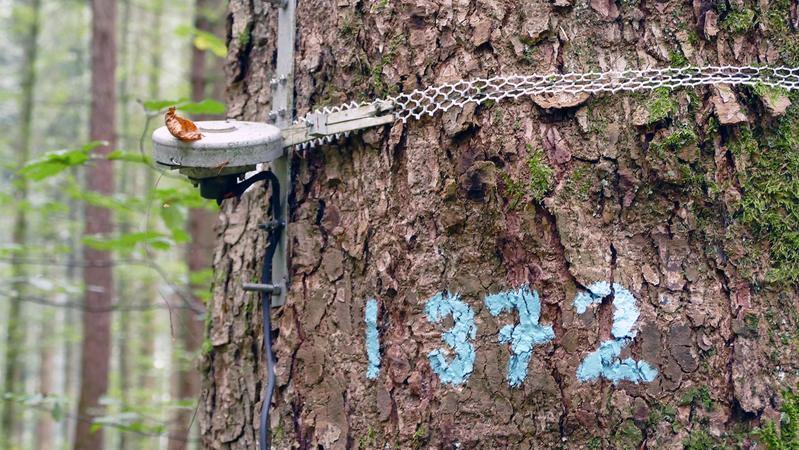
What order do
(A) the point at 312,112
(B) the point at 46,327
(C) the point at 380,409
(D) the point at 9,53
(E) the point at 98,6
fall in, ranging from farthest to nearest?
(D) the point at 9,53
(B) the point at 46,327
(E) the point at 98,6
(A) the point at 312,112
(C) the point at 380,409

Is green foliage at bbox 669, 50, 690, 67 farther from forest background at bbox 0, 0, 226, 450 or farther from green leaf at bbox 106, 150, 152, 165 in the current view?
green leaf at bbox 106, 150, 152, 165

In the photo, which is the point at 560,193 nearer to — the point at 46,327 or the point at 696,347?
the point at 696,347

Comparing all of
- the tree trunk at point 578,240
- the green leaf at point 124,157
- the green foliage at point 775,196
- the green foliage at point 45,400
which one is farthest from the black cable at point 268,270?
the green foliage at point 45,400

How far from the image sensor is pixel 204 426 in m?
1.79

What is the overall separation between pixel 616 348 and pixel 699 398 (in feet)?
0.52

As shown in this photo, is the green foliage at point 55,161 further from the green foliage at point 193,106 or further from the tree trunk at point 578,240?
the tree trunk at point 578,240

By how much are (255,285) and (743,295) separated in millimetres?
968

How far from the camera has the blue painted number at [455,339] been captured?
122 centimetres

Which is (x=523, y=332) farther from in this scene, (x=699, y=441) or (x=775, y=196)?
(x=775, y=196)

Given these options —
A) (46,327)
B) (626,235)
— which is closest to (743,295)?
(626,235)

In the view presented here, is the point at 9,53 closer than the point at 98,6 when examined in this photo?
No

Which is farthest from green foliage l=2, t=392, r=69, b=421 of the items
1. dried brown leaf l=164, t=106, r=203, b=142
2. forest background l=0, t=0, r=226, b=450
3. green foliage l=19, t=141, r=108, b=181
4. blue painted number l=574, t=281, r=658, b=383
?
blue painted number l=574, t=281, r=658, b=383

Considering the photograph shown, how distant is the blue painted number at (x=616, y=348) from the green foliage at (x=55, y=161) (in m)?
2.39

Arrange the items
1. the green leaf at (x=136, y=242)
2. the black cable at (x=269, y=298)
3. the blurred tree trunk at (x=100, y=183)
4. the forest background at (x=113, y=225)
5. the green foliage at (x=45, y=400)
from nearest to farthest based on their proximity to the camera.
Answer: the black cable at (x=269, y=298)
the green leaf at (x=136, y=242)
the forest background at (x=113, y=225)
the green foliage at (x=45, y=400)
the blurred tree trunk at (x=100, y=183)
